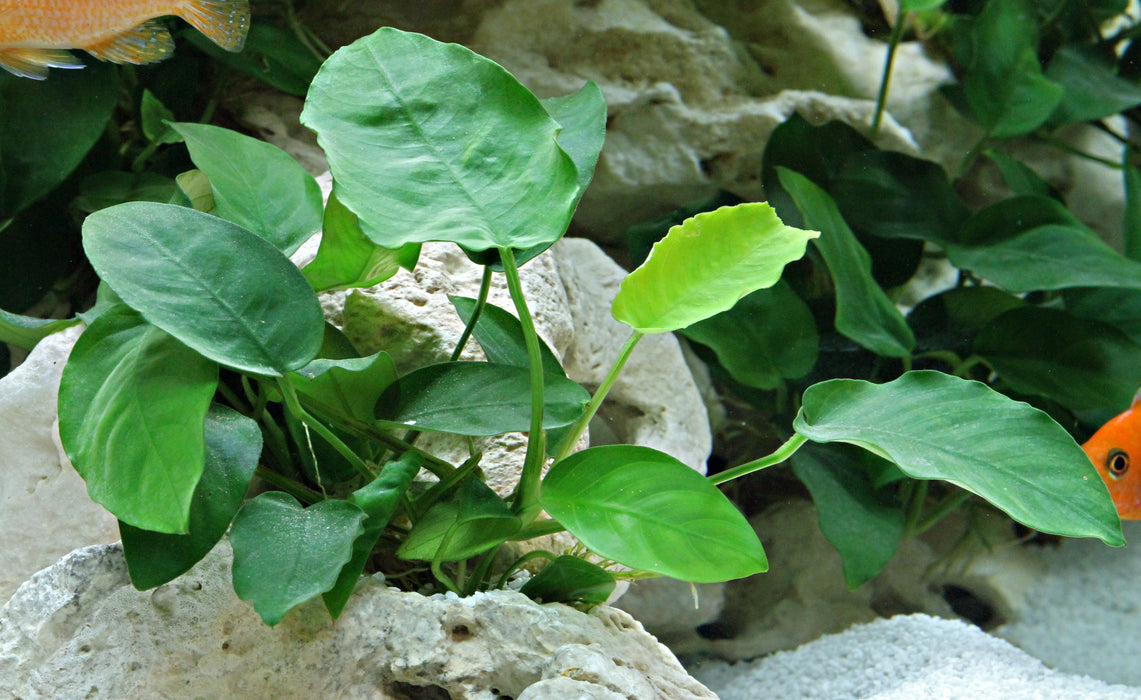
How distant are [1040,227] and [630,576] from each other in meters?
1.71

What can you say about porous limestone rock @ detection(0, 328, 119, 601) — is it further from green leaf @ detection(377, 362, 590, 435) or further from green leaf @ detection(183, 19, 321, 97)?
green leaf @ detection(183, 19, 321, 97)

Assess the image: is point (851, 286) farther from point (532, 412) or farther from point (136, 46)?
point (136, 46)

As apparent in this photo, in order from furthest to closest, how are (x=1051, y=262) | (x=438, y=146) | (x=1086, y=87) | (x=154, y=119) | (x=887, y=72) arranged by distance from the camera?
(x=1086, y=87)
(x=887, y=72)
(x=1051, y=262)
(x=154, y=119)
(x=438, y=146)

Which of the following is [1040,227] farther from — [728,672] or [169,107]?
[169,107]

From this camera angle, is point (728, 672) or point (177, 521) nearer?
point (177, 521)

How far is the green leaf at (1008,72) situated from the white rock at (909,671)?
1.67m

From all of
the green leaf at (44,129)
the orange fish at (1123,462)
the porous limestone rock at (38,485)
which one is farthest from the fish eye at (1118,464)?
the green leaf at (44,129)

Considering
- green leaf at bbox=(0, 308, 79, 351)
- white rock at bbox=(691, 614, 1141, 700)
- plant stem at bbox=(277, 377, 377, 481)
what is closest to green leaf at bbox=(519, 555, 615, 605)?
plant stem at bbox=(277, 377, 377, 481)

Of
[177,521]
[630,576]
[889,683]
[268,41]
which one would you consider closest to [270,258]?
[177,521]

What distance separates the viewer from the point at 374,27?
7.88ft

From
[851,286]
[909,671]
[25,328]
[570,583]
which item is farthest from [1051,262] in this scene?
[25,328]

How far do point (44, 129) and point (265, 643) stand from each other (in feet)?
4.87

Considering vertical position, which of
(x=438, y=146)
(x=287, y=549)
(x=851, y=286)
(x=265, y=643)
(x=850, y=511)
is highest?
(x=438, y=146)

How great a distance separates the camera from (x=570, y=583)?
3.92ft
